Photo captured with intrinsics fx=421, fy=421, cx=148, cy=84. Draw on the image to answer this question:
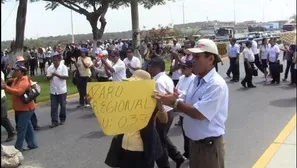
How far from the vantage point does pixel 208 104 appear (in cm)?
305

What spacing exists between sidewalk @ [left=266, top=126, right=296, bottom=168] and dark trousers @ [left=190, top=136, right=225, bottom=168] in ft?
7.05

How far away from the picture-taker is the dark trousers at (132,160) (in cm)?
388

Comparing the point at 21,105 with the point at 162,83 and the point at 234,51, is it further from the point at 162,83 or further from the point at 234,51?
the point at 234,51

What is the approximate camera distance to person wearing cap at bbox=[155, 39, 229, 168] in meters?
3.05

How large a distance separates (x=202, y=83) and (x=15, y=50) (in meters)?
16.5

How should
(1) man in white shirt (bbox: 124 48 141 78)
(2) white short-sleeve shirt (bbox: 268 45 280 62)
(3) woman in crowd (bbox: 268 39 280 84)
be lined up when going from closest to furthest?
1. (1) man in white shirt (bbox: 124 48 141 78)
2. (3) woman in crowd (bbox: 268 39 280 84)
3. (2) white short-sleeve shirt (bbox: 268 45 280 62)

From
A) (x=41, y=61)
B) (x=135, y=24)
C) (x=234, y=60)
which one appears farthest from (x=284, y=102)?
(x=41, y=61)

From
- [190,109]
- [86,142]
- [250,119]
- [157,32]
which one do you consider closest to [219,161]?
[190,109]

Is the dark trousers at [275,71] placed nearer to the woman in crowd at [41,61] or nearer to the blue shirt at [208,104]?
the blue shirt at [208,104]

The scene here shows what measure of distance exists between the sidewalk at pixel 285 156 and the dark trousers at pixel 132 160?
2.07m

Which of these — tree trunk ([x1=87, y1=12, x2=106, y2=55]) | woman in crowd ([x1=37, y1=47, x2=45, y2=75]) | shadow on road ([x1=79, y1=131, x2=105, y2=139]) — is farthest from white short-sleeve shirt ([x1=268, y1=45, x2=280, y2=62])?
woman in crowd ([x1=37, y1=47, x2=45, y2=75])

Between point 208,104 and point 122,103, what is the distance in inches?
26.8

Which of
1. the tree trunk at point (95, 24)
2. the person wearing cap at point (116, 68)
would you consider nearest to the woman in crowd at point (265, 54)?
the person wearing cap at point (116, 68)

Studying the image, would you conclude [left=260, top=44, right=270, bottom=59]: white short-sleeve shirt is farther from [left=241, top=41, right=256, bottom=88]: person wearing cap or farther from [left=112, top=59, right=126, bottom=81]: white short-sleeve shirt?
[left=112, top=59, right=126, bottom=81]: white short-sleeve shirt
